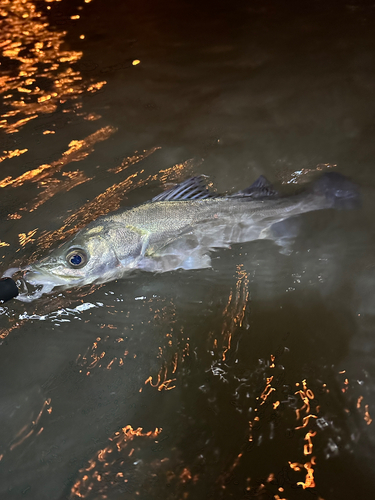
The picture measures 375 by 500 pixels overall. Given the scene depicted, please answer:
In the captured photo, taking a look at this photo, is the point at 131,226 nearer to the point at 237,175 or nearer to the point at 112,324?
the point at 112,324

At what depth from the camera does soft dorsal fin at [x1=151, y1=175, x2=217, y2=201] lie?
85.3 inches

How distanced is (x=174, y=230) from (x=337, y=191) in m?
1.12

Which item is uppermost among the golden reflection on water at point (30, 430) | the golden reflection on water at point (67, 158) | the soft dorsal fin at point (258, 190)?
the golden reflection on water at point (67, 158)

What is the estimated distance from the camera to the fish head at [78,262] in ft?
6.69

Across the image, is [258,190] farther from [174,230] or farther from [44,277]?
[44,277]

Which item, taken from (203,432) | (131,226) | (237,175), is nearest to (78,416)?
(203,432)

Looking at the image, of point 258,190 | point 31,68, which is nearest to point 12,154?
point 31,68

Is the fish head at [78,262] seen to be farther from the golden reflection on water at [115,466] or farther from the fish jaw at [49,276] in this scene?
the golden reflection on water at [115,466]

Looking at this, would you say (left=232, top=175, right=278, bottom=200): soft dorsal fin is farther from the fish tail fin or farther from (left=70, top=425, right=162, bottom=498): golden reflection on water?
(left=70, top=425, right=162, bottom=498): golden reflection on water

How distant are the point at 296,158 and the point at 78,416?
2.26m

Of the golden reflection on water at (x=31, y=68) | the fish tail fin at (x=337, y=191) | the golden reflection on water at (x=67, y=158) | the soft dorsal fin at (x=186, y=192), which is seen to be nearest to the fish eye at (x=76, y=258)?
the soft dorsal fin at (x=186, y=192)


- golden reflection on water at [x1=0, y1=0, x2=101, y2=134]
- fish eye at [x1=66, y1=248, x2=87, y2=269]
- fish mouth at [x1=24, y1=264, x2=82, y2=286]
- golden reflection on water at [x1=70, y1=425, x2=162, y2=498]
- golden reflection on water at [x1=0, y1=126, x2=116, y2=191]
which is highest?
golden reflection on water at [x1=0, y1=0, x2=101, y2=134]

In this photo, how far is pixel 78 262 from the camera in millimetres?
2049

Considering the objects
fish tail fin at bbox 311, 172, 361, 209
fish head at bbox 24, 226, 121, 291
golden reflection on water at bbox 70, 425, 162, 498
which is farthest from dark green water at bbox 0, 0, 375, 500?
fish head at bbox 24, 226, 121, 291
